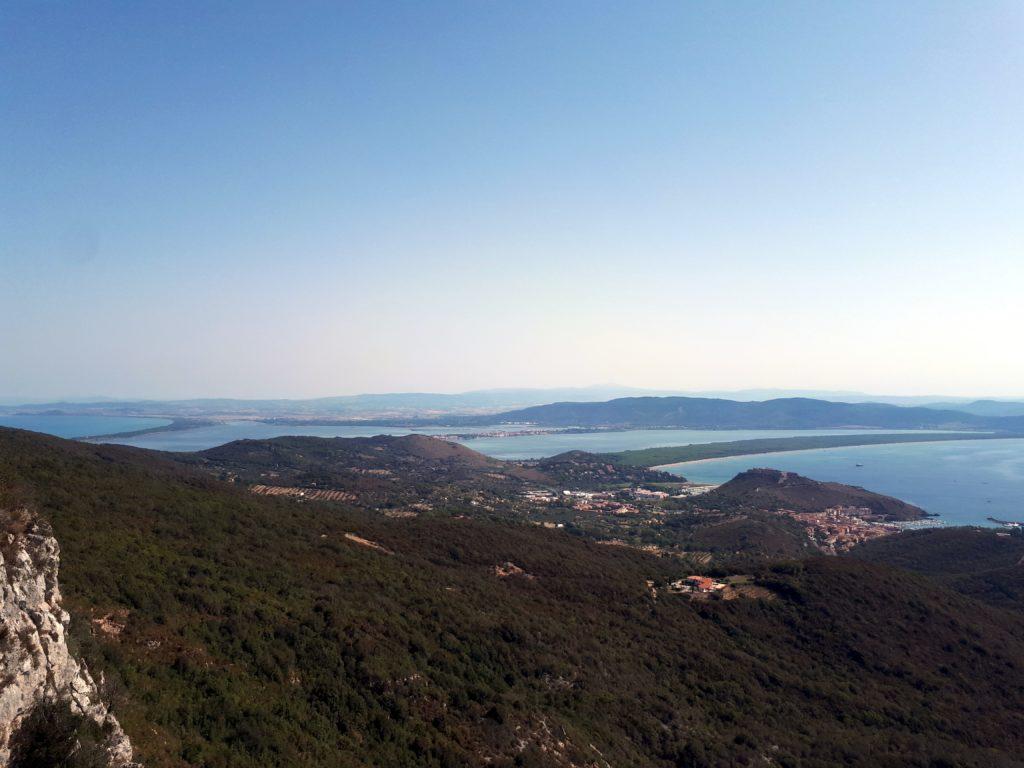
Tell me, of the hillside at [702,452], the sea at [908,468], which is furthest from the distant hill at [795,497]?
the hillside at [702,452]

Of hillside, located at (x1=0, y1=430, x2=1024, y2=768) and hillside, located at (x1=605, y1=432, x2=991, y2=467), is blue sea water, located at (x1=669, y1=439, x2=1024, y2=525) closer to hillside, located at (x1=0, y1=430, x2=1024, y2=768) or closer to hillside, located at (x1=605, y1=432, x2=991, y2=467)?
hillside, located at (x1=605, y1=432, x2=991, y2=467)

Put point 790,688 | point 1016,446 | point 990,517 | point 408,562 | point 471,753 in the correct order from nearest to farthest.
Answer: point 471,753, point 790,688, point 408,562, point 990,517, point 1016,446

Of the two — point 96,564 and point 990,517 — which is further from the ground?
point 96,564

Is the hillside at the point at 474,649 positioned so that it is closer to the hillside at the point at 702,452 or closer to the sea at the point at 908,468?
the sea at the point at 908,468

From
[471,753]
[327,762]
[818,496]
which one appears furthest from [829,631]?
[818,496]

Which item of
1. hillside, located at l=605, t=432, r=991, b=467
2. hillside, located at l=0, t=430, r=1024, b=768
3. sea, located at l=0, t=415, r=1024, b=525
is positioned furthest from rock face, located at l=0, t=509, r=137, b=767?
hillside, located at l=605, t=432, r=991, b=467

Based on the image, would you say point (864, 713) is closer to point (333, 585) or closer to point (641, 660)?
point (641, 660)
